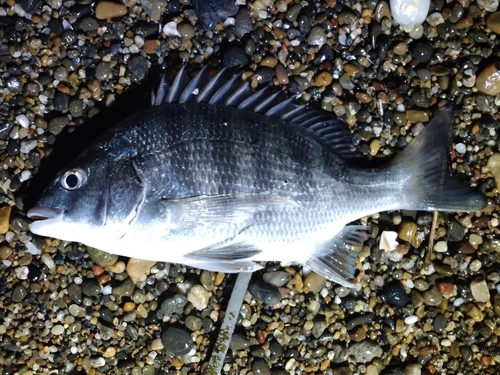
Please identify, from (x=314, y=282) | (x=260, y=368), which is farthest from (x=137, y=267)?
(x=314, y=282)

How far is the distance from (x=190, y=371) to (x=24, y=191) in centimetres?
167

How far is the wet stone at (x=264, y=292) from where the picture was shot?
137 inches

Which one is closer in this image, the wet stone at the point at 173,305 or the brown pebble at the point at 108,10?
the wet stone at the point at 173,305

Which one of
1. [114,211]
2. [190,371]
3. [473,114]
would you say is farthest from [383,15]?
[190,371]

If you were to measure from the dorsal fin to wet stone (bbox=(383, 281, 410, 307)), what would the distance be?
923 mm

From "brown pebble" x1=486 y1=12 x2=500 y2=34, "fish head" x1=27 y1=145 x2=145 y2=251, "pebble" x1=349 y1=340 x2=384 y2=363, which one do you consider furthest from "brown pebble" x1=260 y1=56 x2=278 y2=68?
"pebble" x1=349 y1=340 x2=384 y2=363

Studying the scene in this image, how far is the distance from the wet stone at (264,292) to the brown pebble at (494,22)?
2.47 metres

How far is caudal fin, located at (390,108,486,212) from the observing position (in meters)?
3.37

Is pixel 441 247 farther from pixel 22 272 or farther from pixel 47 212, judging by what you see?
pixel 22 272

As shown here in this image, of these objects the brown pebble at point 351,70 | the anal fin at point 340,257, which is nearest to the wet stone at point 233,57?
the brown pebble at point 351,70

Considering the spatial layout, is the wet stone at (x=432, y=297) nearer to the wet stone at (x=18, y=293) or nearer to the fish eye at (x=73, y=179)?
the fish eye at (x=73, y=179)

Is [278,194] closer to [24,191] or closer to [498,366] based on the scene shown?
[24,191]

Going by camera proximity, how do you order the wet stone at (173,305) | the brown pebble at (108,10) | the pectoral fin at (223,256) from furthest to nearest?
1. the brown pebble at (108,10)
2. the wet stone at (173,305)
3. the pectoral fin at (223,256)

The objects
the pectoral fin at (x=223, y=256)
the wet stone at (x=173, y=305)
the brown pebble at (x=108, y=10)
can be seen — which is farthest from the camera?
the brown pebble at (x=108, y=10)
